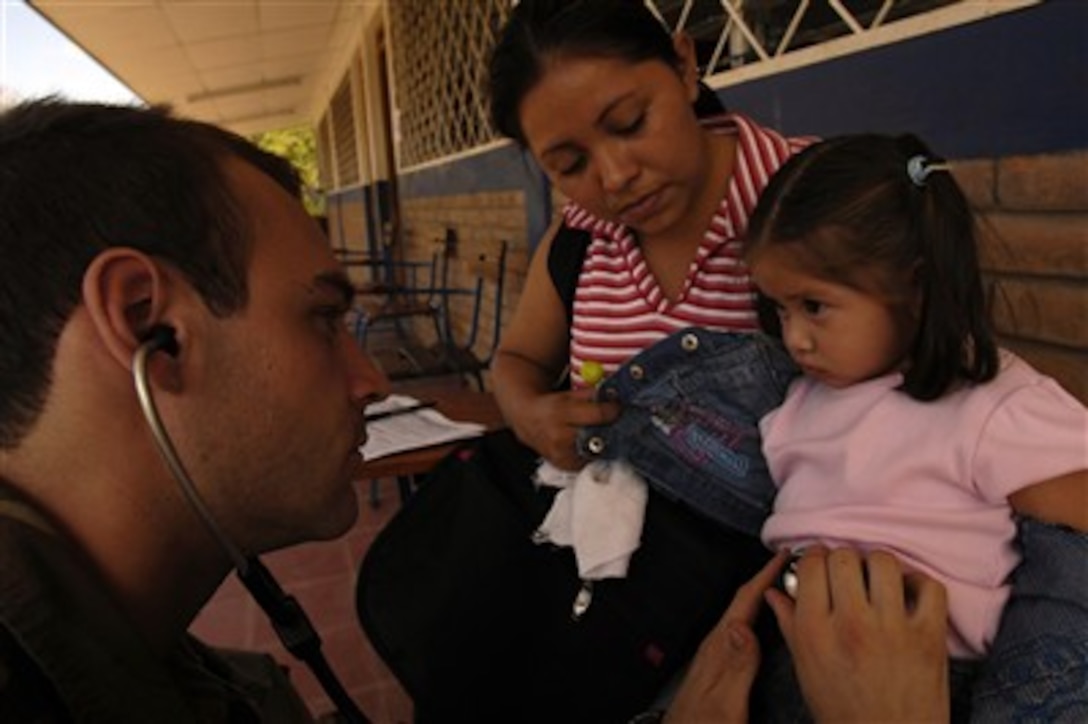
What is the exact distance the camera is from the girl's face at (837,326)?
879mm

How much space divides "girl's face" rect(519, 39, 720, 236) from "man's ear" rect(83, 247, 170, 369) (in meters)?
0.56

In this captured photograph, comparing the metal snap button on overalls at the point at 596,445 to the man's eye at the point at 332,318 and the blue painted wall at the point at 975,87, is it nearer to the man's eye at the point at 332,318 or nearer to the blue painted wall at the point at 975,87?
the man's eye at the point at 332,318

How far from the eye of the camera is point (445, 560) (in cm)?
108

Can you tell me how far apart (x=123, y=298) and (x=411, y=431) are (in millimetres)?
1191

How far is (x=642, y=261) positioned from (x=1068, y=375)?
0.64 meters

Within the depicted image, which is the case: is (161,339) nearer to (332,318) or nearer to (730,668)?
(332,318)

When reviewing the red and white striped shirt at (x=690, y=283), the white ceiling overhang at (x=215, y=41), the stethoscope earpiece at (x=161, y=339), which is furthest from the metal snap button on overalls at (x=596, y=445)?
the white ceiling overhang at (x=215, y=41)

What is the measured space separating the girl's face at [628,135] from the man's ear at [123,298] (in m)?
0.56

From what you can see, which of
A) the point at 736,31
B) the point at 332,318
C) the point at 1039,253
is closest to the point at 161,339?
the point at 332,318

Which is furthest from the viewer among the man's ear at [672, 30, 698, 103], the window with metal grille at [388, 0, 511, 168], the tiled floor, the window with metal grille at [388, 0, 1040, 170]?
the window with metal grille at [388, 0, 511, 168]

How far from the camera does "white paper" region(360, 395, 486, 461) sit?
1.69 m

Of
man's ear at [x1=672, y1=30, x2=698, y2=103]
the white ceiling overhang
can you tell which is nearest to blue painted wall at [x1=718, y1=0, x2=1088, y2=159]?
man's ear at [x1=672, y1=30, x2=698, y2=103]

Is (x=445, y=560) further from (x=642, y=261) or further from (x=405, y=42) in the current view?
(x=405, y=42)

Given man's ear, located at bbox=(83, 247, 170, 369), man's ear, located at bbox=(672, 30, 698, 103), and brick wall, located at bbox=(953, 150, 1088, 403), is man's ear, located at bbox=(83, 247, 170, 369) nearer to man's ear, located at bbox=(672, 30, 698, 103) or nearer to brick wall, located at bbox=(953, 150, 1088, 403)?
man's ear, located at bbox=(672, 30, 698, 103)
